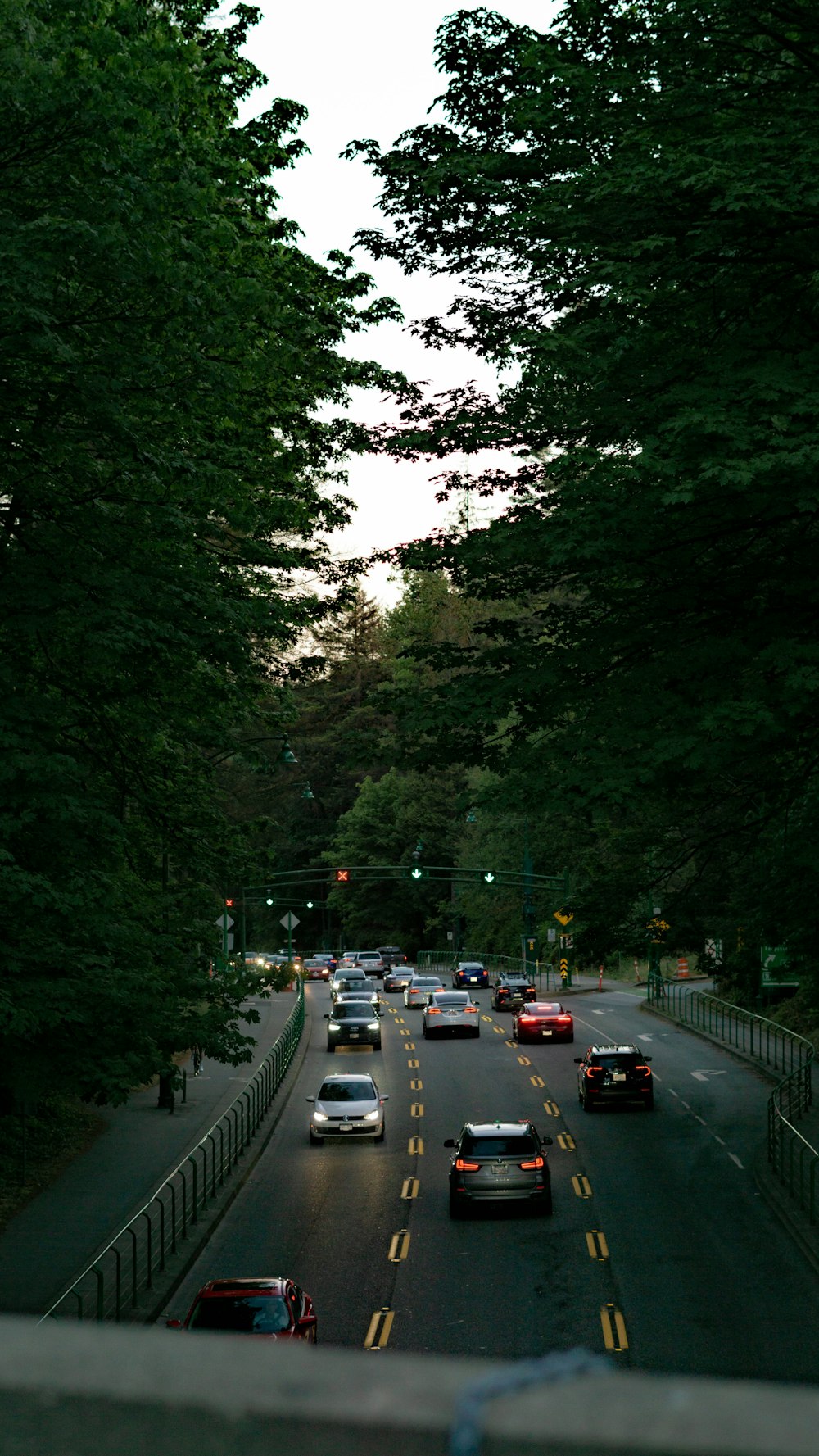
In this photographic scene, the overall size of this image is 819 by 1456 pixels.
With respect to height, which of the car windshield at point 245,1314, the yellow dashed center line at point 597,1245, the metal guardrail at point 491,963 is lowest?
the yellow dashed center line at point 597,1245

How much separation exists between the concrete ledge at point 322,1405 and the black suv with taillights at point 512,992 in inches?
2457

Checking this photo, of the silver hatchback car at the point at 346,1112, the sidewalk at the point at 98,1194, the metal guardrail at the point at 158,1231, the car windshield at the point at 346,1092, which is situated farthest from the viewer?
the car windshield at the point at 346,1092

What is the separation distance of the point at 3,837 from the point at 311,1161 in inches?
699

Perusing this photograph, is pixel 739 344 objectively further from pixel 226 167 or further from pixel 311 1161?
pixel 311 1161

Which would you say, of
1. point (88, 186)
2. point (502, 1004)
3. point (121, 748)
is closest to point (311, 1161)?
point (121, 748)

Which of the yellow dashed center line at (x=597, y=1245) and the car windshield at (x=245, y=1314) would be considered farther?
the yellow dashed center line at (x=597, y=1245)

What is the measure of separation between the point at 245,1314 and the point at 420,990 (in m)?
55.3

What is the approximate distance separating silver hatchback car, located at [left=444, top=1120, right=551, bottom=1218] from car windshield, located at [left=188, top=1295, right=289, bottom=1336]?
9.75 meters

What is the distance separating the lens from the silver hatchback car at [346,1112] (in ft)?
103

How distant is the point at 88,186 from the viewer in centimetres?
1402

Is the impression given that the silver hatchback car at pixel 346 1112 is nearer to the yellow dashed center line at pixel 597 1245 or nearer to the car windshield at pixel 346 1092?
the car windshield at pixel 346 1092

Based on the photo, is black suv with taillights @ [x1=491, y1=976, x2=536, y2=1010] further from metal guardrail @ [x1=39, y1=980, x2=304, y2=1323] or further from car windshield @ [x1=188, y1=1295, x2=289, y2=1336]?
car windshield @ [x1=188, y1=1295, x2=289, y2=1336]

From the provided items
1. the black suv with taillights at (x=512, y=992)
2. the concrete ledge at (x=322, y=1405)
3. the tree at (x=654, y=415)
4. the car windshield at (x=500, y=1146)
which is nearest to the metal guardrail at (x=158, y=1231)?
the car windshield at (x=500, y=1146)

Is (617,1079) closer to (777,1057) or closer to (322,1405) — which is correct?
(777,1057)
